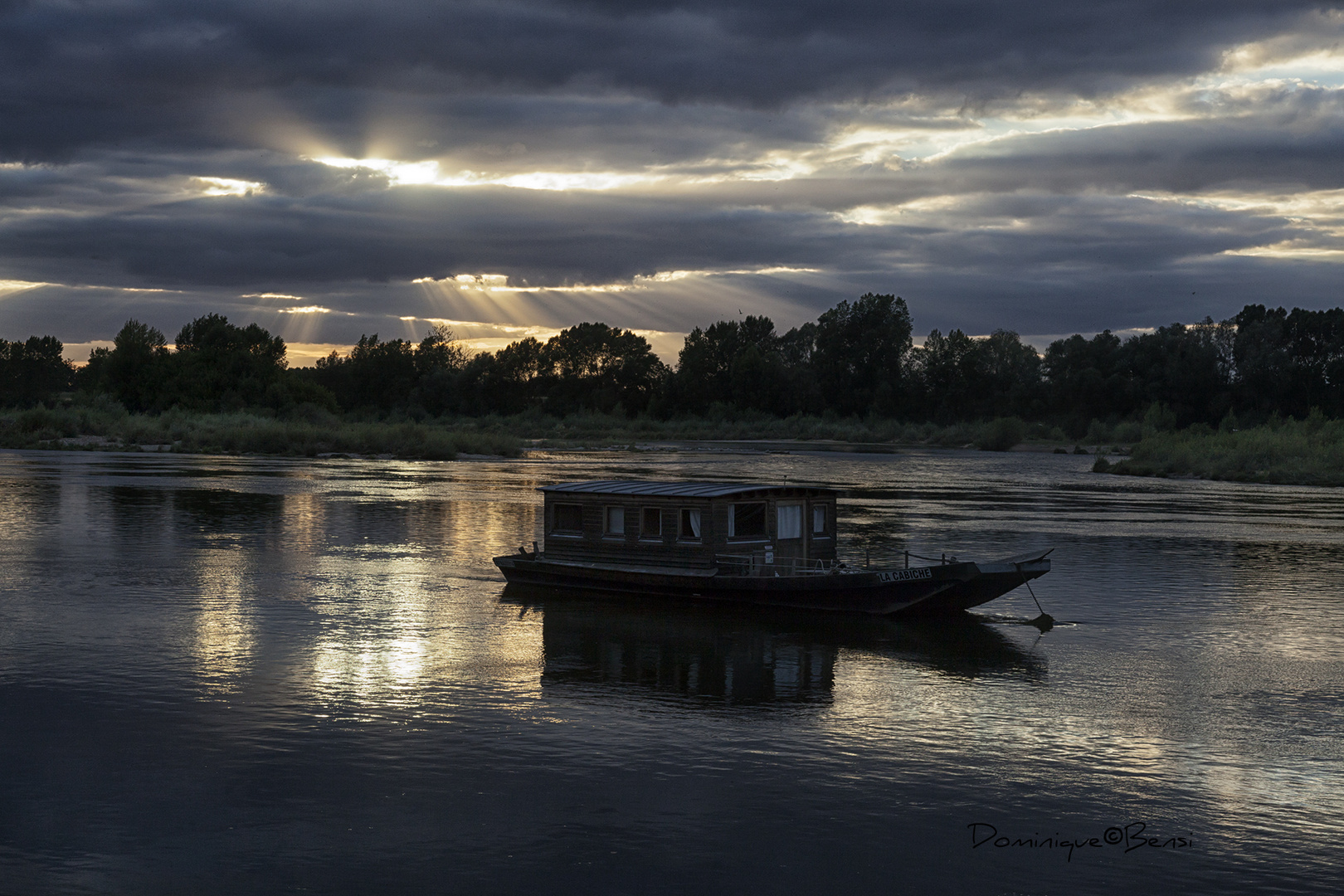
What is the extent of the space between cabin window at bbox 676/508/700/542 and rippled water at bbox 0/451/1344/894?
1.89m

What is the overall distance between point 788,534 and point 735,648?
6.27m

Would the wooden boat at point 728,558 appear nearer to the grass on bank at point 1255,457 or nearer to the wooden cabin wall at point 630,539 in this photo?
the wooden cabin wall at point 630,539

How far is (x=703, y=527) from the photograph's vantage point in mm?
30141

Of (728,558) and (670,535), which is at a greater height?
(670,535)

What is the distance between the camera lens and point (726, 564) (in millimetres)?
29578

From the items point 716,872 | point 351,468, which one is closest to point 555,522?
point 716,872

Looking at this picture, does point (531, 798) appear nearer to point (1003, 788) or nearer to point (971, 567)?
point (1003, 788)

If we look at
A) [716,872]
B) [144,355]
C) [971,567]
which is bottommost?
[716,872]

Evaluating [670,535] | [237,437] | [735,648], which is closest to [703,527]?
[670,535]

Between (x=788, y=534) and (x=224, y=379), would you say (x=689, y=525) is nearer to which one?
(x=788, y=534)

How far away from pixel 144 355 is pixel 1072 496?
127275mm

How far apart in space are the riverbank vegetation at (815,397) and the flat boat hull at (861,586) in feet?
247

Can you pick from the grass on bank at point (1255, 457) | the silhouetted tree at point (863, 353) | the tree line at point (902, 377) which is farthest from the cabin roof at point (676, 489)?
the silhouetted tree at point (863, 353)

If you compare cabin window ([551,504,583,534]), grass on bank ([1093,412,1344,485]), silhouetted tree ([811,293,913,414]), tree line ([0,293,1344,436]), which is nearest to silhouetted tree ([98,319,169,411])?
tree line ([0,293,1344,436])
